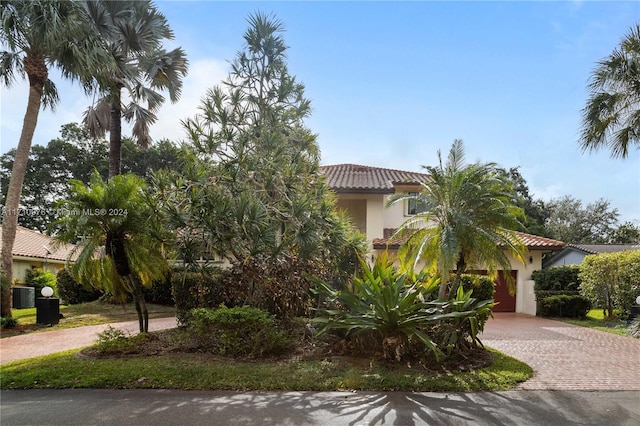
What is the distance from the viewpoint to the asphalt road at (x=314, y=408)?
5145mm

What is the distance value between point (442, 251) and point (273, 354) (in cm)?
418

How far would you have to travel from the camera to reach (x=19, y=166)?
12328mm

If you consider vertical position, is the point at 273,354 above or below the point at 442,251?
below

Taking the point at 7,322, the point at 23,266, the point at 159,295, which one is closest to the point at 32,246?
the point at 23,266

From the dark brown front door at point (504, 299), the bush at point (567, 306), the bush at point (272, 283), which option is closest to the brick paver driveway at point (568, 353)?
the bush at point (567, 306)

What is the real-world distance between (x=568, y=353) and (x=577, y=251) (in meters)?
22.8

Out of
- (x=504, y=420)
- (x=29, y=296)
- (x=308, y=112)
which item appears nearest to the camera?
(x=504, y=420)

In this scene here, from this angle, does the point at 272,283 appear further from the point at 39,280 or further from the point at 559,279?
the point at 39,280

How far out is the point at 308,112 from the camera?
34.7ft

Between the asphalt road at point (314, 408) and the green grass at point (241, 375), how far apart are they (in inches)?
9.2

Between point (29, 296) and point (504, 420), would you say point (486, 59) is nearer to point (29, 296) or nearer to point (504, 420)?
point (504, 420)

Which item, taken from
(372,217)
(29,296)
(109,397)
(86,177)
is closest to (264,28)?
(109,397)

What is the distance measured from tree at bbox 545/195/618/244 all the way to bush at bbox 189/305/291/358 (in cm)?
3828

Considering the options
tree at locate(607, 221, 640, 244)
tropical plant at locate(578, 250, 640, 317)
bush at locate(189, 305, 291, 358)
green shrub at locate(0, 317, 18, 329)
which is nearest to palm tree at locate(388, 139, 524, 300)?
bush at locate(189, 305, 291, 358)
